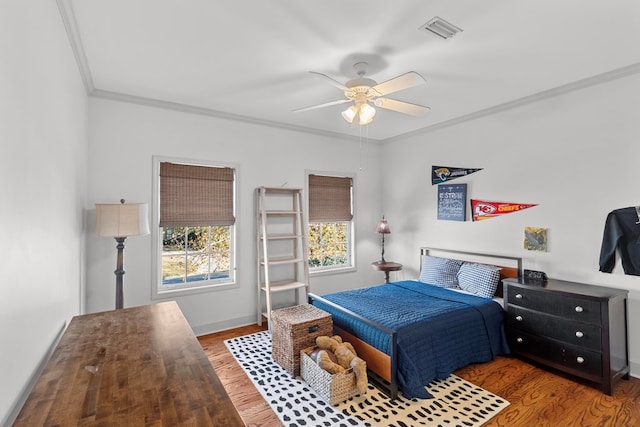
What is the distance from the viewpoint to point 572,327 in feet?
8.88

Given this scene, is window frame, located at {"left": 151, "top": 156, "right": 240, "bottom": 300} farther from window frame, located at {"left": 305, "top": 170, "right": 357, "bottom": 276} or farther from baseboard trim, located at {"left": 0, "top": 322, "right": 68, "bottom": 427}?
baseboard trim, located at {"left": 0, "top": 322, "right": 68, "bottom": 427}

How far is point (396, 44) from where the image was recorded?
2344 millimetres

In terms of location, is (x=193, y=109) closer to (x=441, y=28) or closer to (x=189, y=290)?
(x=189, y=290)

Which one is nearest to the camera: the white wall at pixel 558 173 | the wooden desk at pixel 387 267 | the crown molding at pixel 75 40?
the crown molding at pixel 75 40

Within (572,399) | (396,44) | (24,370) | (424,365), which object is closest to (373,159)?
(396,44)

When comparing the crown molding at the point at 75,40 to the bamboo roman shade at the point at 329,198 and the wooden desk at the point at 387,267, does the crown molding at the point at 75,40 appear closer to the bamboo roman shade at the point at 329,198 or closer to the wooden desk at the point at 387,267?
the bamboo roman shade at the point at 329,198

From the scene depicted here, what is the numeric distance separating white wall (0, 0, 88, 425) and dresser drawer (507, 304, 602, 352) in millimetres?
3639

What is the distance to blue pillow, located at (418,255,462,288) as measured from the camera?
12.7 feet

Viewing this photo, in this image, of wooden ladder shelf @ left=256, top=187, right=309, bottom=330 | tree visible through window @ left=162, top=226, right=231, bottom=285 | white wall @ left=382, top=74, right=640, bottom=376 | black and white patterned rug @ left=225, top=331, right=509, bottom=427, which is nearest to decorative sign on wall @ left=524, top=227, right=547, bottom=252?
white wall @ left=382, top=74, right=640, bottom=376

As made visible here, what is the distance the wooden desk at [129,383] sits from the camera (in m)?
0.99

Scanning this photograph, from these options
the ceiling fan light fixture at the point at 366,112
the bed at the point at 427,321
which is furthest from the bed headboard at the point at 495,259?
the ceiling fan light fixture at the point at 366,112

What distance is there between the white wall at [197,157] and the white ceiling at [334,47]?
0.31 meters

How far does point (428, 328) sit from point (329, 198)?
2636mm

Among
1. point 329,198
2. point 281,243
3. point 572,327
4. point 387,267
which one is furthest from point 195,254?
point 572,327
